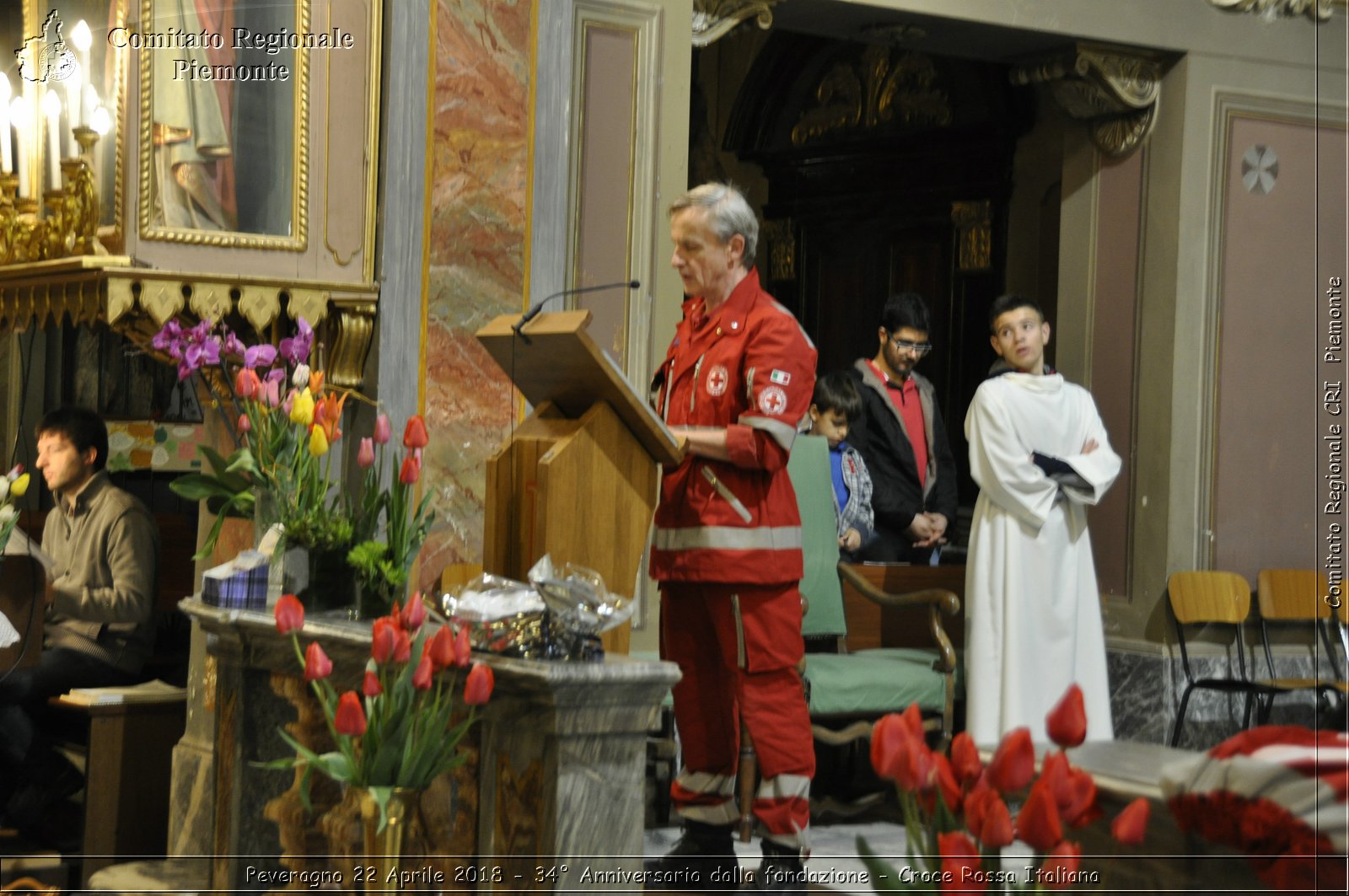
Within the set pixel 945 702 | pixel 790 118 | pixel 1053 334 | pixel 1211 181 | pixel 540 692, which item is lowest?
pixel 945 702

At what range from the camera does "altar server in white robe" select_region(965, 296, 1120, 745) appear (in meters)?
5.50

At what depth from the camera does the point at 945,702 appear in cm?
Answer: 543

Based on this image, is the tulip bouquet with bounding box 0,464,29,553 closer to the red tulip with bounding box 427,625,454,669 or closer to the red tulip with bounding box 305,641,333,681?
the red tulip with bounding box 305,641,333,681

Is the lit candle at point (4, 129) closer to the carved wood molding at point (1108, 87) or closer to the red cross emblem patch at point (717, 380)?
the red cross emblem patch at point (717, 380)

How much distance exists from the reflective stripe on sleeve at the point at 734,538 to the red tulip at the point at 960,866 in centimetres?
218

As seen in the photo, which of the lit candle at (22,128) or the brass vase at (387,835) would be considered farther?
the lit candle at (22,128)

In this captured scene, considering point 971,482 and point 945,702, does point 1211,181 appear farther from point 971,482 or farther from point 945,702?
point 945,702

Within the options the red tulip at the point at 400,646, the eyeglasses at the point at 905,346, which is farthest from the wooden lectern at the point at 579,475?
the eyeglasses at the point at 905,346

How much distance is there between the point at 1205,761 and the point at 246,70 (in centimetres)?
363

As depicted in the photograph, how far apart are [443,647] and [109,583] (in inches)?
109

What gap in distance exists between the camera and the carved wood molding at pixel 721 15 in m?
5.82

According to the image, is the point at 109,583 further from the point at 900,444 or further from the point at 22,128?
the point at 900,444

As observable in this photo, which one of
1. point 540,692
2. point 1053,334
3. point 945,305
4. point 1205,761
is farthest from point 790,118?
point 1205,761

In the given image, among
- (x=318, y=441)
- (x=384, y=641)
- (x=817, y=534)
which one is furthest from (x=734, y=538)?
(x=817, y=534)
